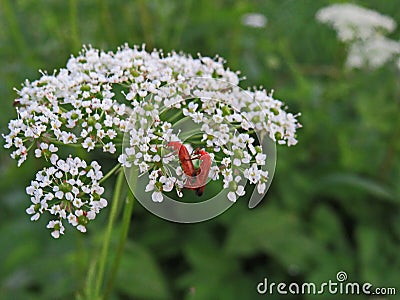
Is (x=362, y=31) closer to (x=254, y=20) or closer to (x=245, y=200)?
(x=254, y=20)

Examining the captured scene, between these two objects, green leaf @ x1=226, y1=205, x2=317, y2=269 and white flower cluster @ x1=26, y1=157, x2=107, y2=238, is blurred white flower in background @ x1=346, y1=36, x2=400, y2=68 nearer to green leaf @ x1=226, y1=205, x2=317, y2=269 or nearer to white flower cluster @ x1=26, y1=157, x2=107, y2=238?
green leaf @ x1=226, y1=205, x2=317, y2=269

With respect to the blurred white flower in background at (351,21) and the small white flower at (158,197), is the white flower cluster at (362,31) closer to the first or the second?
the blurred white flower in background at (351,21)

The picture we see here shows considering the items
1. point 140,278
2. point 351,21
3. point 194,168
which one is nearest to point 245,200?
point 140,278

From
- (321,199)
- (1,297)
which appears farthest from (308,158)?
(1,297)

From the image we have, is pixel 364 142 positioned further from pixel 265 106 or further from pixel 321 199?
pixel 265 106

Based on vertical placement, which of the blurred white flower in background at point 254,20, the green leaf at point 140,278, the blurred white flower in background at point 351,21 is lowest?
the green leaf at point 140,278

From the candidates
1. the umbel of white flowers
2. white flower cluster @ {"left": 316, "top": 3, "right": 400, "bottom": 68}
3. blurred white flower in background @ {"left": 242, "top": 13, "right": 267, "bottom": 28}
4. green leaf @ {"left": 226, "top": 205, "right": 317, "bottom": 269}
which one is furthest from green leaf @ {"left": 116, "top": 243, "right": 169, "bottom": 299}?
white flower cluster @ {"left": 316, "top": 3, "right": 400, "bottom": 68}

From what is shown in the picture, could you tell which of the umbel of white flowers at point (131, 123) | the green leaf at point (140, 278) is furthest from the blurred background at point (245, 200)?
the umbel of white flowers at point (131, 123)
